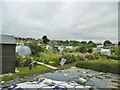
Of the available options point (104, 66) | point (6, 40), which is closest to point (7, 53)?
point (6, 40)

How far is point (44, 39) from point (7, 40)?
2136cm

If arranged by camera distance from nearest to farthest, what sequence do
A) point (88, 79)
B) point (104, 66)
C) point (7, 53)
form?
point (88, 79) < point (7, 53) < point (104, 66)

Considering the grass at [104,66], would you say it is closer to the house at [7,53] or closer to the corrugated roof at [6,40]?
the house at [7,53]

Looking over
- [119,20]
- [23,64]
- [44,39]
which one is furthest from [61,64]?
[44,39]

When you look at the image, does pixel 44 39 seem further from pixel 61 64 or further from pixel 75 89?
A: pixel 75 89

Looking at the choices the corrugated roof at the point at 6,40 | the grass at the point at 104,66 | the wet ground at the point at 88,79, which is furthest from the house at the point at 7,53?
the grass at the point at 104,66

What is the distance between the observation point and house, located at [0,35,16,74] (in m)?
7.06

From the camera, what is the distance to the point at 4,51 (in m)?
7.14

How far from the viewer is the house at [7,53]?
Result: 278 inches

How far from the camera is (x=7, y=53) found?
729 cm

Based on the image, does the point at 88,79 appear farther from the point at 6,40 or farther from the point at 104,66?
the point at 6,40

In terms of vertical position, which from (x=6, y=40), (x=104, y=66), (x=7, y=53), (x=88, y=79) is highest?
(x=6, y=40)

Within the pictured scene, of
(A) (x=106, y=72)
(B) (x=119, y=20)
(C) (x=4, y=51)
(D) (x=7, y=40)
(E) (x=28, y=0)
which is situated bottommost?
(A) (x=106, y=72)

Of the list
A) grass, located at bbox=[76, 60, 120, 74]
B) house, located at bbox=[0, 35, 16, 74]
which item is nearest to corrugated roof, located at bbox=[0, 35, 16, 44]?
house, located at bbox=[0, 35, 16, 74]
